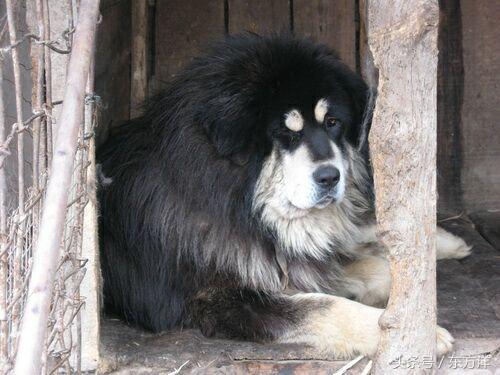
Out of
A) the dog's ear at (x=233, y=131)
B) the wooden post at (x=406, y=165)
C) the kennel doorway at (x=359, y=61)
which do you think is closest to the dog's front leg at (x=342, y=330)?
the wooden post at (x=406, y=165)

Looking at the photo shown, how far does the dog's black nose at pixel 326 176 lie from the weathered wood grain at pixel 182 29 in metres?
2.02

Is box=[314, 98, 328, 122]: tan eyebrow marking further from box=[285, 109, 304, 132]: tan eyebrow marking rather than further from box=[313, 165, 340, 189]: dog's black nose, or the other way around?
box=[313, 165, 340, 189]: dog's black nose

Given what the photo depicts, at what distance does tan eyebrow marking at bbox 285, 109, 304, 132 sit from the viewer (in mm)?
3375

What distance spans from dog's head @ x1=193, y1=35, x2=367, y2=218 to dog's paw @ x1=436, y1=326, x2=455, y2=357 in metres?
0.69

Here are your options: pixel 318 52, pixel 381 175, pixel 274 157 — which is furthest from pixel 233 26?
pixel 381 175

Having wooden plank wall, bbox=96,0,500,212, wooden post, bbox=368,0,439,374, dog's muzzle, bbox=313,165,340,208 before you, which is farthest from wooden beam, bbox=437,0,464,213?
wooden post, bbox=368,0,439,374

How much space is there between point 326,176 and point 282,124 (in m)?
0.31

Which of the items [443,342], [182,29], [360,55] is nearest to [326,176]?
[443,342]

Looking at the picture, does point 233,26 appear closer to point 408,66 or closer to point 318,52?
point 318,52

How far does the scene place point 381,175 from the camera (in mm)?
2848

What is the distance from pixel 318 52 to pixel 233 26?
1.52 meters

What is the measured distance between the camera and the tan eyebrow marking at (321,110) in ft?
11.2

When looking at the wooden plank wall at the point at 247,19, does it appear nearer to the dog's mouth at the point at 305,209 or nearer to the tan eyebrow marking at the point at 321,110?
the tan eyebrow marking at the point at 321,110

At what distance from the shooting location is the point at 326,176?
10.7 ft
